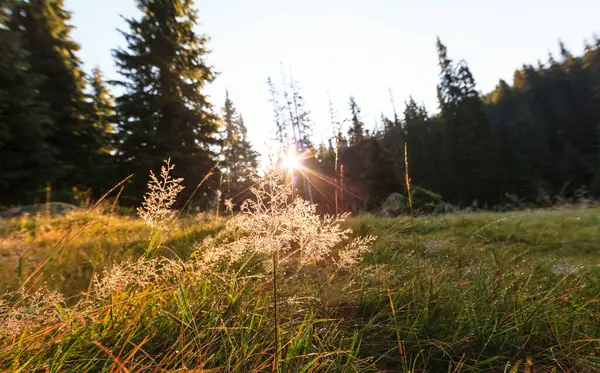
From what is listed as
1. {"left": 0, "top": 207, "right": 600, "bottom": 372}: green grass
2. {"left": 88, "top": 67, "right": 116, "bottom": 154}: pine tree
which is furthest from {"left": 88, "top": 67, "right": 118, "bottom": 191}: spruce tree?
{"left": 0, "top": 207, "right": 600, "bottom": 372}: green grass

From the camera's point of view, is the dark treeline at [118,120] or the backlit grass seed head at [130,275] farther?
the dark treeline at [118,120]

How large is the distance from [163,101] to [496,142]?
2961 cm

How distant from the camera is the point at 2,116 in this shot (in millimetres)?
9680

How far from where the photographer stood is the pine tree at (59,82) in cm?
1276

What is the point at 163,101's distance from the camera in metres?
10.6

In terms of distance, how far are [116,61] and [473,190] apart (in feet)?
94.3

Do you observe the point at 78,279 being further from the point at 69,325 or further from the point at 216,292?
the point at 216,292

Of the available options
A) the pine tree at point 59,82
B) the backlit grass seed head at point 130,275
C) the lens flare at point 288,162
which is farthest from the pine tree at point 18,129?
the lens flare at point 288,162

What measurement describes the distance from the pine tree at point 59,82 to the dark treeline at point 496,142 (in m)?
13.6

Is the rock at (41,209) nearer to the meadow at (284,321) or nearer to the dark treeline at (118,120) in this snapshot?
the dark treeline at (118,120)

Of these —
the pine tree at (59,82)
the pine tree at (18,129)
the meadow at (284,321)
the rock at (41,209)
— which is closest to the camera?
the meadow at (284,321)

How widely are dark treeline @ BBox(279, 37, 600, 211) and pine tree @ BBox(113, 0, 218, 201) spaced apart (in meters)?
10.2

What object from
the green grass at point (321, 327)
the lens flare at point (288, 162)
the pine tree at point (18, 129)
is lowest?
the green grass at point (321, 327)

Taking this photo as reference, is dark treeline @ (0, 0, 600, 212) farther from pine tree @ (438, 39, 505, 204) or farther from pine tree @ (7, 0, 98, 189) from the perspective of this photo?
pine tree @ (438, 39, 505, 204)
